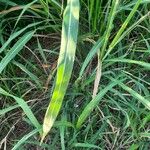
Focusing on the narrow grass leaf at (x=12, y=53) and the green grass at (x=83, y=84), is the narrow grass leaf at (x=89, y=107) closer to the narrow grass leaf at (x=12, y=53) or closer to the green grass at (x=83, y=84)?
the green grass at (x=83, y=84)

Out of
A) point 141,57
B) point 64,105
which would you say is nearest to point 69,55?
point 64,105

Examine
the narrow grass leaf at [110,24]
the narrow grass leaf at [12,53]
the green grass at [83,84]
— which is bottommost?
the green grass at [83,84]

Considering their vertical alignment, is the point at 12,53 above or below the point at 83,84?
above

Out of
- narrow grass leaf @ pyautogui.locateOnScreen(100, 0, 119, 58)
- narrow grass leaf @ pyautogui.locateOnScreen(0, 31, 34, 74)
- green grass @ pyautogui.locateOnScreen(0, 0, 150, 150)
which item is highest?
narrow grass leaf @ pyautogui.locateOnScreen(100, 0, 119, 58)

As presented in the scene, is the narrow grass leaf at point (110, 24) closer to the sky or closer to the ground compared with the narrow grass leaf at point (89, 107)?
closer to the sky

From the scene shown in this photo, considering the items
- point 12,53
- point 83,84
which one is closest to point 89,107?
point 83,84

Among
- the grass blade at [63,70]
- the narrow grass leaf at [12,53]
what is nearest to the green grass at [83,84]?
the narrow grass leaf at [12,53]

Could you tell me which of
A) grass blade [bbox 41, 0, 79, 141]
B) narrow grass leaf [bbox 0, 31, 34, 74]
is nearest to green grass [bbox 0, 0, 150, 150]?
narrow grass leaf [bbox 0, 31, 34, 74]

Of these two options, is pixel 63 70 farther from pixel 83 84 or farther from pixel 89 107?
pixel 83 84

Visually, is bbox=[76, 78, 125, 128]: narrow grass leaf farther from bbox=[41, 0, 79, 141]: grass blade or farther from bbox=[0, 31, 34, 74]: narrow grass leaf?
bbox=[0, 31, 34, 74]: narrow grass leaf
